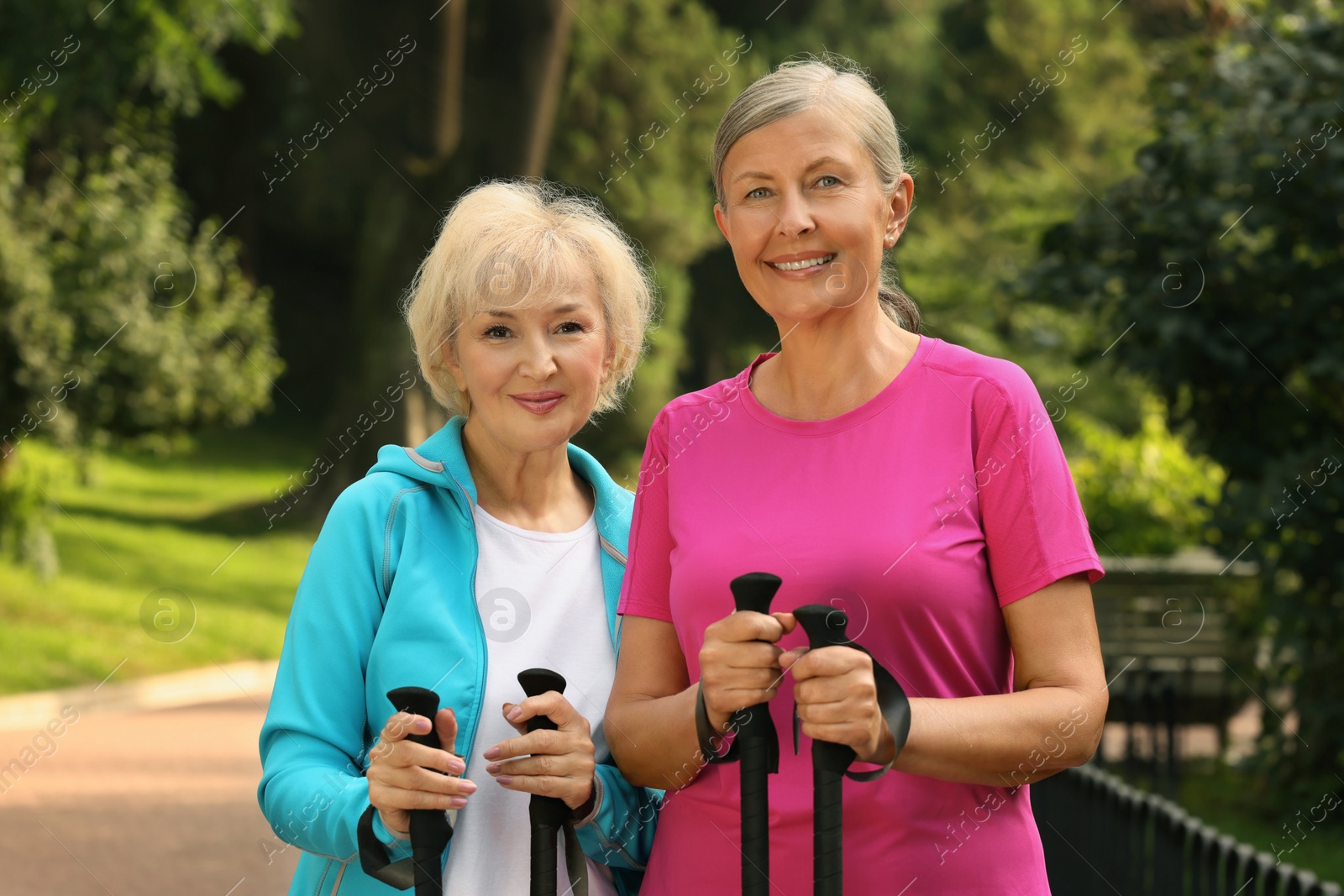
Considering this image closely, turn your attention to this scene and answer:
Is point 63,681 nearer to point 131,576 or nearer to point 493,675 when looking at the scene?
point 131,576

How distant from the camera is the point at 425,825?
2061 millimetres

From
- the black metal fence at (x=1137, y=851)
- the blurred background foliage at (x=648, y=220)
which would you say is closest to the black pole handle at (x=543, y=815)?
the blurred background foliage at (x=648, y=220)

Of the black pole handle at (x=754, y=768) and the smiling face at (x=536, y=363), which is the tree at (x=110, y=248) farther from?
the black pole handle at (x=754, y=768)

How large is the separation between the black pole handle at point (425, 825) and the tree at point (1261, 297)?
15.7 ft

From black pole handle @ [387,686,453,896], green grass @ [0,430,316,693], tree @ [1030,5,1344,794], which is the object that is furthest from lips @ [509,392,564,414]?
green grass @ [0,430,316,693]

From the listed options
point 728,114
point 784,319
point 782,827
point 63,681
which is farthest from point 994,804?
point 63,681

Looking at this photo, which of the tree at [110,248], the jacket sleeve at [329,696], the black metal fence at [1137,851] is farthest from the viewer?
the tree at [110,248]

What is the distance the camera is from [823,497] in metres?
2.08

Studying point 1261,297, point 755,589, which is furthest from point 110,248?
point 755,589

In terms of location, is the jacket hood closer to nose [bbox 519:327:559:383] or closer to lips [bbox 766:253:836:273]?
nose [bbox 519:327:559:383]

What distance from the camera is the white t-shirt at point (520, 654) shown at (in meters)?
2.36

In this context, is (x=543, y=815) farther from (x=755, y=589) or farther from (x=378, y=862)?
(x=755, y=589)

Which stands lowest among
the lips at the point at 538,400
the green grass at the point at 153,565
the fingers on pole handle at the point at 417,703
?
the fingers on pole handle at the point at 417,703

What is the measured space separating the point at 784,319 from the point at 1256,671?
540 centimetres
